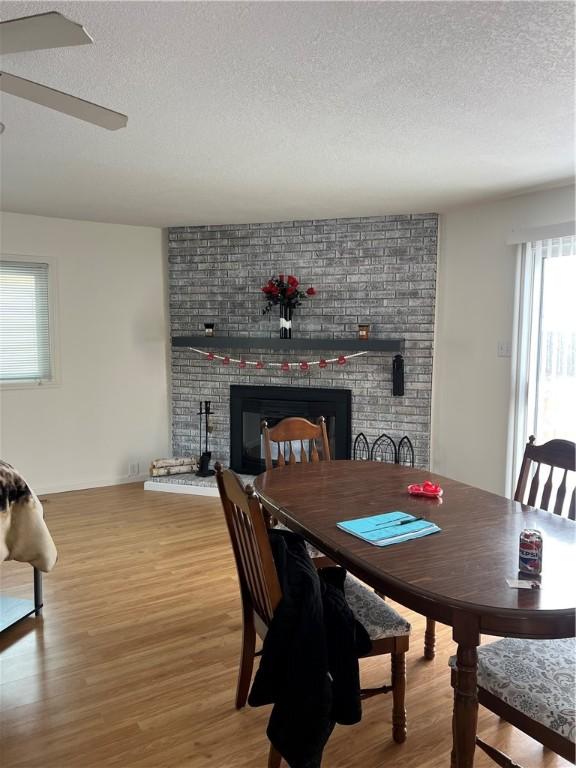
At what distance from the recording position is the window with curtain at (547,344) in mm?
3666

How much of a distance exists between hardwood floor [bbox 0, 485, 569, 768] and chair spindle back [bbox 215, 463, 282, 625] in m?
0.52

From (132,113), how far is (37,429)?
3309 millimetres

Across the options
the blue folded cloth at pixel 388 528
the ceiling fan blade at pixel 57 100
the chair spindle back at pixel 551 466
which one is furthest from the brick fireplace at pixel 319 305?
the ceiling fan blade at pixel 57 100

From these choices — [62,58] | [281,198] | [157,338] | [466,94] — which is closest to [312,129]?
[466,94]

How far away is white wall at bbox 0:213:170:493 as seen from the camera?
4.85 meters

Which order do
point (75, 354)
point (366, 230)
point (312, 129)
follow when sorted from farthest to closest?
1. point (75, 354)
2. point (366, 230)
3. point (312, 129)

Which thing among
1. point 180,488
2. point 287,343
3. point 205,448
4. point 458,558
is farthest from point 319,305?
point 458,558

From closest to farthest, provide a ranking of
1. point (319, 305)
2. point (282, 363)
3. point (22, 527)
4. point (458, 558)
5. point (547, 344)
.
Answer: point (458, 558), point (22, 527), point (547, 344), point (319, 305), point (282, 363)

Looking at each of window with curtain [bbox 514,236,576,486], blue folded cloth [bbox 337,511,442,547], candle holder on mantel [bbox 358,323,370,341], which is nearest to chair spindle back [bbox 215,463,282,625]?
blue folded cloth [bbox 337,511,442,547]

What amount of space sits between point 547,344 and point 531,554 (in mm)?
2626

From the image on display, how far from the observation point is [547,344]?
150 inches

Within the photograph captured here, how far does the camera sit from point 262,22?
1696mm

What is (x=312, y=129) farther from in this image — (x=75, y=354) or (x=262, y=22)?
(x=75, y=354)

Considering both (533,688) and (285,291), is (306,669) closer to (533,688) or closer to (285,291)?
(533,688)
